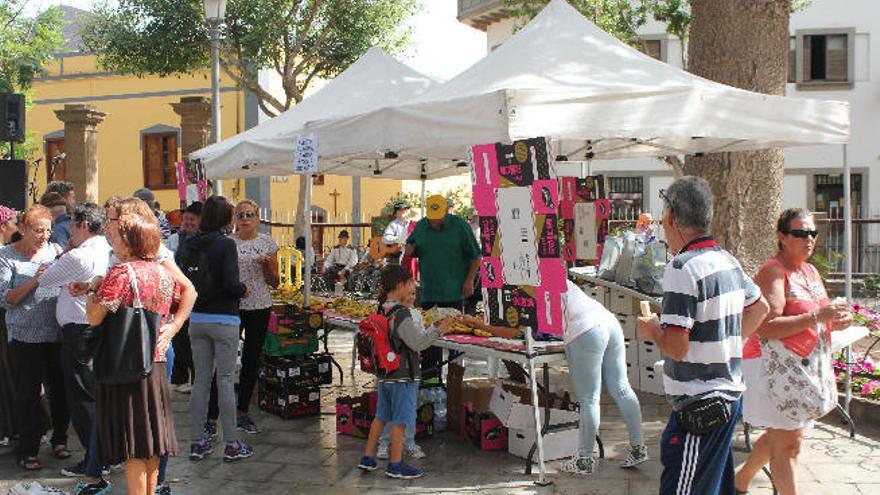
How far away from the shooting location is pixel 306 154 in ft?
25.2

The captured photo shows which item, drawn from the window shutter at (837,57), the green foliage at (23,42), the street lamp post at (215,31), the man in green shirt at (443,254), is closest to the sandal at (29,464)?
the man in green shirt at (443,254)

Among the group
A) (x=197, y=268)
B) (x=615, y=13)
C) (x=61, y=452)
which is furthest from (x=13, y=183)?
(x=615, y=13)

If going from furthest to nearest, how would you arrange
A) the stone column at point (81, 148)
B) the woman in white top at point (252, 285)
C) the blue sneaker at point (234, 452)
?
the stone column at point (81, 148), the woman in white top at point (252, 285), the blue sneaker at point (234, 452)

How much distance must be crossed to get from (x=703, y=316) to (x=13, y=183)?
807 cm

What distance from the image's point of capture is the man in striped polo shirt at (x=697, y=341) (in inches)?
147

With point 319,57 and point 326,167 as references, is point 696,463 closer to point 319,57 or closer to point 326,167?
point 326,167

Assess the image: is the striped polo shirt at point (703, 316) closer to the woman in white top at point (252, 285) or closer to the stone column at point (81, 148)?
the woman in white top at point (252, 285)

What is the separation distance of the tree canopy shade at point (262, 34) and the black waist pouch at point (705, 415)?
16580 millimetres

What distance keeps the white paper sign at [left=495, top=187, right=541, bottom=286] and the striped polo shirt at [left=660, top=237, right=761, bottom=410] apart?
1.87m

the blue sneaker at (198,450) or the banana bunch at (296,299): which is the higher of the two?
the banana bunch at (296,299)

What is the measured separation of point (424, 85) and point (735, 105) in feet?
13.4

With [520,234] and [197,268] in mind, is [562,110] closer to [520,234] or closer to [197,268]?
[520,234]

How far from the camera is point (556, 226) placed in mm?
5559

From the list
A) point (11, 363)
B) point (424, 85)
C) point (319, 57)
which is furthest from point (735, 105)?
point (319, 57)
